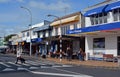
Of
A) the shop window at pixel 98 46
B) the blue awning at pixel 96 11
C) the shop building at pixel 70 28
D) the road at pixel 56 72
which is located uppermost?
the blue awning at pixel 96 11

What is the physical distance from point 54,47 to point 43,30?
711cm

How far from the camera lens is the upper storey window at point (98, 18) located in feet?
130

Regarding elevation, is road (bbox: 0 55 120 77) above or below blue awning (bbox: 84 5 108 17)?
below

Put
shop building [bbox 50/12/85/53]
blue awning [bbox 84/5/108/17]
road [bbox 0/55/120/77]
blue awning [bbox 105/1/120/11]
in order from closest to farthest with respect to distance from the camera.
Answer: road [bbox 0/55/120/77] → blue awning [bbox 105/1/120/11] → blue awning [bbox 84/5/108/17] → shop building [bbox 50/12/85/53]

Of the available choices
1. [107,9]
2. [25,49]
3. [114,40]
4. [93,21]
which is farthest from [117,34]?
[25,49]

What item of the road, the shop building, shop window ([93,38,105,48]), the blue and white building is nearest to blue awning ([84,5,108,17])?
the blue and white building

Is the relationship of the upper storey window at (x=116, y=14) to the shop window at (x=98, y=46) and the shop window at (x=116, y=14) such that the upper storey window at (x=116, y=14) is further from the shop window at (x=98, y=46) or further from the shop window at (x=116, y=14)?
the shop window at (x=98, y=46)

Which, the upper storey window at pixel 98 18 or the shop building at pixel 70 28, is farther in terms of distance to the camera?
the shop building at pixel 70 28

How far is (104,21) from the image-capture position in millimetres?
39750

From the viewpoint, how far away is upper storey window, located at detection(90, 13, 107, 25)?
130 ft

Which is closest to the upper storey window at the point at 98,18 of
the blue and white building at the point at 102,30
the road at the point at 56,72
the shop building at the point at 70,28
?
the blue and white building at the point at 102,30

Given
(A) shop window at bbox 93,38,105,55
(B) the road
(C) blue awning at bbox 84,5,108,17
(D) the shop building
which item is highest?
(C) blue awning at bbox 84,5,108,17

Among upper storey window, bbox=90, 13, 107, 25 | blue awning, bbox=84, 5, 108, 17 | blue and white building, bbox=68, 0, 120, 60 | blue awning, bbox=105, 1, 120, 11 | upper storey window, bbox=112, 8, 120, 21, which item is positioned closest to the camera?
Result: blue awning, bbox=105, 1, 120, 11

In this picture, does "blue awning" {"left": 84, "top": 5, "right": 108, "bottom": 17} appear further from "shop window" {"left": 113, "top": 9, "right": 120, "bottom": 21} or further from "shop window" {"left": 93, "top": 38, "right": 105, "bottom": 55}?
"shop window" {"left": 93, "top": 38, "right": 105, "bottom": 55}
